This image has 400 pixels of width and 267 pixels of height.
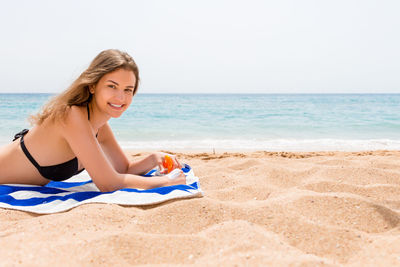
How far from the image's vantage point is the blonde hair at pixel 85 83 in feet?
8.96

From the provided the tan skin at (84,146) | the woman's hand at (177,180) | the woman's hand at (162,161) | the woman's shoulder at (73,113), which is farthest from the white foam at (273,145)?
the woman's shoulder at (73,113)

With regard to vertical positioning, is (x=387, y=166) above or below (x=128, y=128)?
above

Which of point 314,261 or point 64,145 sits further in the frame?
point 64,145

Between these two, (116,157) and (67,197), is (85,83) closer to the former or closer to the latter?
(67,197)

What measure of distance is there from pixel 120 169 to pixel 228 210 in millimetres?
1711

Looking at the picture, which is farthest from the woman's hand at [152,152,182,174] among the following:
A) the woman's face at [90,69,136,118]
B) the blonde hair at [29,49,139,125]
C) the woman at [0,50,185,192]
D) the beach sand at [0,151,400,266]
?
the blonde hair at [29,49,139,125]

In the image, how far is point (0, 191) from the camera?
2777 millimetres

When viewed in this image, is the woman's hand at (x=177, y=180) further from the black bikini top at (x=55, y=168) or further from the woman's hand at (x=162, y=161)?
the black bikini top at (x=55, y=168)

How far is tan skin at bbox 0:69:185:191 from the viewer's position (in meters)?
2.61

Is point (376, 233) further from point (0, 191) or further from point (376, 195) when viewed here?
point (0, 191)

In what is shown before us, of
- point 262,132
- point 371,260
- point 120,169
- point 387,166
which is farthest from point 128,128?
point 371,260

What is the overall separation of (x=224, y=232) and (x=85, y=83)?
5.46 feet

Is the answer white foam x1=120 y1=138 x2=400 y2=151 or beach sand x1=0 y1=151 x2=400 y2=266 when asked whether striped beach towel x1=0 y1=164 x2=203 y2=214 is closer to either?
beach sand x1=0 y1=151 x2=400 y2=266

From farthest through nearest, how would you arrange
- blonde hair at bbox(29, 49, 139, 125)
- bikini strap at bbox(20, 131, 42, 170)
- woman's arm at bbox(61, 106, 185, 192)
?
bikini strap at bbox(20, 131, 42, 170) < blonde hair at bbox(29, 49, 139, 125) < woman's arm at bbox(61, 106, 185, 192)
